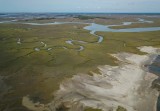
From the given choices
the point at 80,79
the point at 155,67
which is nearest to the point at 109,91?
the point at 80,79

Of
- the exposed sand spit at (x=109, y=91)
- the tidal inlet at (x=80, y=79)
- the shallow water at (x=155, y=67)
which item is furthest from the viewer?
the shallow water at (x=155, y=67)

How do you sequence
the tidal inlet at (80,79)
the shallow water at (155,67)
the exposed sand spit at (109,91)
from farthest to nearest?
1. the shallow water at (155,67)
2. the tidal inlet at (80,79)
3. the exposed sand spit at (109,91)

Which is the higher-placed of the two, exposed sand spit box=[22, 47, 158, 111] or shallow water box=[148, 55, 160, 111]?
exposed sand spit box=[22, 47, 158, 111]

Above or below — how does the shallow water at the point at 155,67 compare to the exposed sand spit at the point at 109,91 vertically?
below

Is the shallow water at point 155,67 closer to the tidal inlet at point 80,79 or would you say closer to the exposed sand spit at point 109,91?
the tidal inlet at point 80,79

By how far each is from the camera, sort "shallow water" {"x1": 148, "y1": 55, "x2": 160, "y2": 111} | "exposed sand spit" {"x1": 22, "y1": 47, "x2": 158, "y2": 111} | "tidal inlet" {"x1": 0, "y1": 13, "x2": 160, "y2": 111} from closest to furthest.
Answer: "exposed sand spit" {"x1": 22, "y1": 47, "x2": 158, "y2": 111}, "tidal inlet" {"x1": 0, "y1": 13, "x2": 160, "y2": 111}, "shallow water" {"x1": 148, "y1": 55, "x2": 160, "y2": 111}

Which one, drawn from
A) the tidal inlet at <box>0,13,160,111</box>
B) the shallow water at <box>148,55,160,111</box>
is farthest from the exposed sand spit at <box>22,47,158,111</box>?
the shallow water at <box>148,55,160,111</box>

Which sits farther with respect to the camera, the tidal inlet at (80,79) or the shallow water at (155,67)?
the shallow water at (155,67)

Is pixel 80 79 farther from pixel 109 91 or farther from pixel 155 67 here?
pixel 155 67

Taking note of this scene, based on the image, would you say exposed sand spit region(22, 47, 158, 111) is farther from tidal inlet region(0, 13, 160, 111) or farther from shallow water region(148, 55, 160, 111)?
shallow water region(148, 55, 160, 111)

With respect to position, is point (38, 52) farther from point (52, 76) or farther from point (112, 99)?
point (112, 99)

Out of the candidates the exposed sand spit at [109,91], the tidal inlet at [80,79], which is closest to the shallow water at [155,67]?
the tidal inlet at [80,79]
